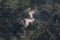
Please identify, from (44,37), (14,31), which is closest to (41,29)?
(44,37)

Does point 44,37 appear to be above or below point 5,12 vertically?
below

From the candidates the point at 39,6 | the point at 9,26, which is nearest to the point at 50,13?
the point at 39,6

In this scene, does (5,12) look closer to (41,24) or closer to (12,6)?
(12,6)

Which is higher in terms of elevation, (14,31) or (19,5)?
(19,5)

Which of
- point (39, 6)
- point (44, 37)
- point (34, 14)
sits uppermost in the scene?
point (39, 6)

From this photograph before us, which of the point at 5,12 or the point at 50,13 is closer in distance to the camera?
the point at 5,12

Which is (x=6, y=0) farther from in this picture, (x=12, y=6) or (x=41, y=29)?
(x=41, y=29)
